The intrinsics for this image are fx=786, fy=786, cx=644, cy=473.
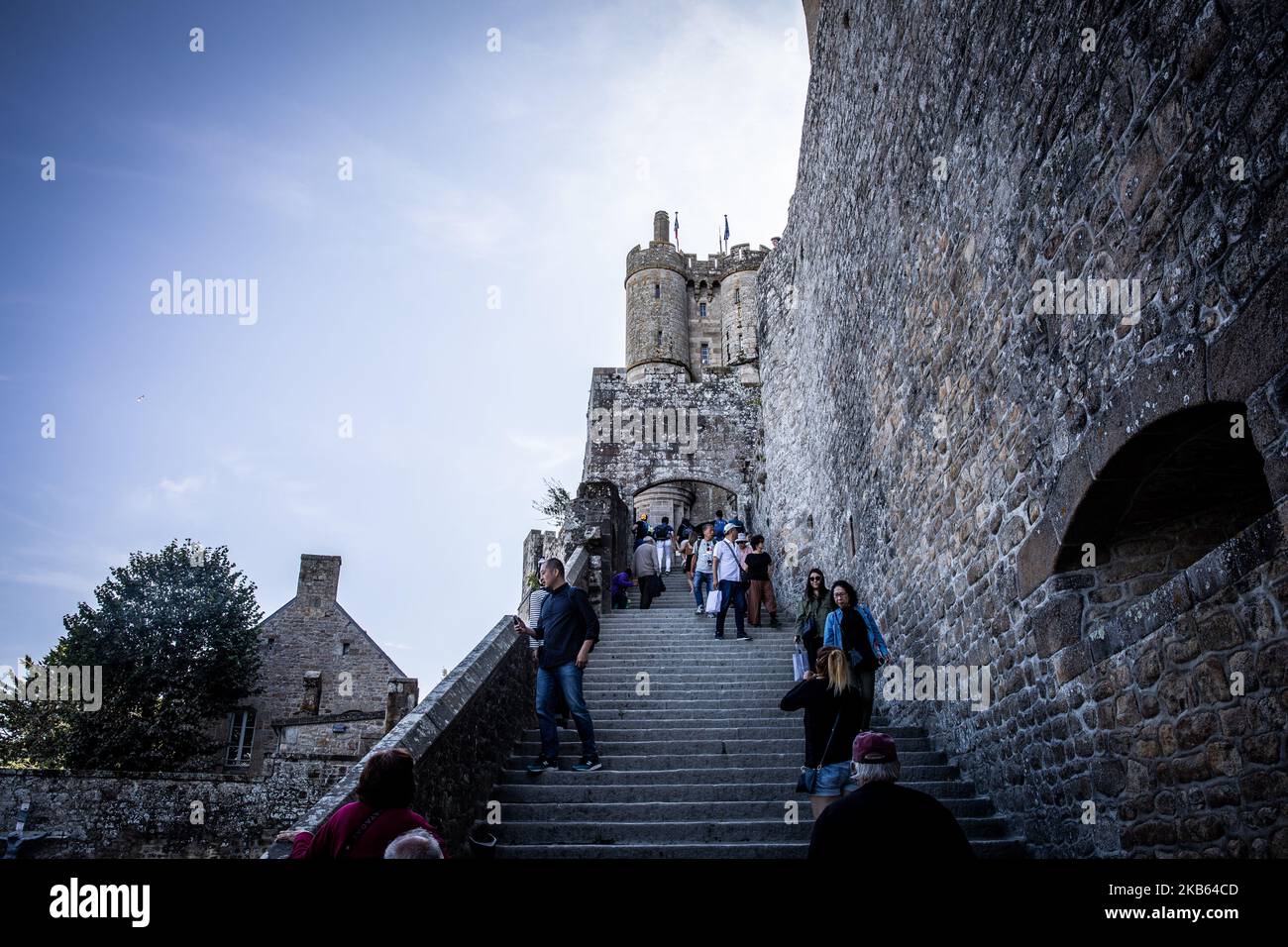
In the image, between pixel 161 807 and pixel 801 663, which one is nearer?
pixel 801 663

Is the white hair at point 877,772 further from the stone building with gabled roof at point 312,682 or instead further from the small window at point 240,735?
the small window at point 240,735

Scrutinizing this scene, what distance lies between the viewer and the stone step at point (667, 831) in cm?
498

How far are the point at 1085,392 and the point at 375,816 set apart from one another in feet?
12.9

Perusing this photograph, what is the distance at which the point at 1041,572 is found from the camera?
466 cm

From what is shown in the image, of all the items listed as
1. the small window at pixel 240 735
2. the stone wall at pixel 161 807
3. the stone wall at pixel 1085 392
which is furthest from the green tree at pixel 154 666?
the stone wall at pixel 1085 392

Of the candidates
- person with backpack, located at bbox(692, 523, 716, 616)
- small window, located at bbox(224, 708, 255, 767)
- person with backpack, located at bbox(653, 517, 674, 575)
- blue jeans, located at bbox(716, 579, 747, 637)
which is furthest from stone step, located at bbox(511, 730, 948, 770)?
small window, located at bbox(224, 708, 255, 767)

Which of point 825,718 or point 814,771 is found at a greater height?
point 825,718

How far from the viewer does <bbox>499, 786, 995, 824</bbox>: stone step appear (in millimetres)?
5297

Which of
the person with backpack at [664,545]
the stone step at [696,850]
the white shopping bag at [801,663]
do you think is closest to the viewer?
the stone step at [696,850]

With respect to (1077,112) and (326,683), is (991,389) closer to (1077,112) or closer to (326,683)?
(1077,112)

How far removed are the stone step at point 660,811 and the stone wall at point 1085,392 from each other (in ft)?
4.68

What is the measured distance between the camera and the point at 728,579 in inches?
392

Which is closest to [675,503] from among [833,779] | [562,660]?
[562,660]

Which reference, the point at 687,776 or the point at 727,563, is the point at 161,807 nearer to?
the point at 727,563
